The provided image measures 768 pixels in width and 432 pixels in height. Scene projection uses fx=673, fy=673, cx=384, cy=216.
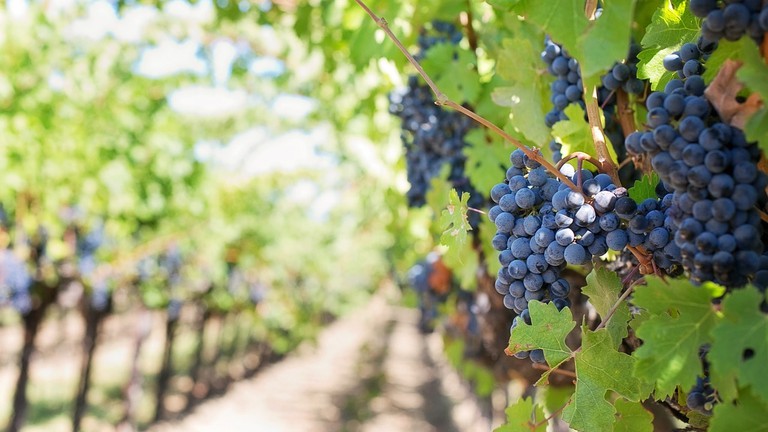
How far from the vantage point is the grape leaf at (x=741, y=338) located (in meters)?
0.83

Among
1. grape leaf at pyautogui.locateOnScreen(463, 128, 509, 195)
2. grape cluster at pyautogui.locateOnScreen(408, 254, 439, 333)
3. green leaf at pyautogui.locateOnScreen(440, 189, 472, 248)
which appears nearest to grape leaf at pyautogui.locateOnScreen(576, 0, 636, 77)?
green leaf at pyautogui.locateOnScreen(440, 189, 472, 248)

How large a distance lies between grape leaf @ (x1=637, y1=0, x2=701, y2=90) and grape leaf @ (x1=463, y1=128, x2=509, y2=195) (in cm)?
87

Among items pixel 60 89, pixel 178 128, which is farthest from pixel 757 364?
pixel 178 128

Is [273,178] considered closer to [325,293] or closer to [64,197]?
[64,197]

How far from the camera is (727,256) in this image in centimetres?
91

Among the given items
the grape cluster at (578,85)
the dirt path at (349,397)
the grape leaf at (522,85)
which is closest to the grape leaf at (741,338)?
the grape cluster at (578,85)

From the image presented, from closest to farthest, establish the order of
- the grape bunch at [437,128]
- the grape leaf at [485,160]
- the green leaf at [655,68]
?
the green leaf at [655,68] → the grape leaf at [485,160] → the grape bunch at [437,128]

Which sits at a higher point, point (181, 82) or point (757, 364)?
point (181, 82)

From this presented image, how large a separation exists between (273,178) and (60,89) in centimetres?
503

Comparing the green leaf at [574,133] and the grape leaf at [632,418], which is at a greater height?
the green leaf at [574,133]

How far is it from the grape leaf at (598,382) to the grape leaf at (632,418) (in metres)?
0.14

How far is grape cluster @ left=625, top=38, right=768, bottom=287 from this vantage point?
2.99ft

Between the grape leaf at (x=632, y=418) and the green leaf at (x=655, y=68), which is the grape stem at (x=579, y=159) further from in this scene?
the grape leaf at (x=632, y=418)

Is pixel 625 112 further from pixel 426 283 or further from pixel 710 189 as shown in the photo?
pixel 426 283
